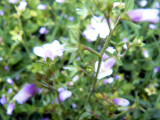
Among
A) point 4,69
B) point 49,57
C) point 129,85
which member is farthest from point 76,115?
point 4,69

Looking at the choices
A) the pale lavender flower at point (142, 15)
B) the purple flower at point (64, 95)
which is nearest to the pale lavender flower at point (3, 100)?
the purple flower at point (64, 95)

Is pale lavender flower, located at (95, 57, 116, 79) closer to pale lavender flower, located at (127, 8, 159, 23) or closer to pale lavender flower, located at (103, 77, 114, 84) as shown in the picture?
pale lavender flower, located at (127, 8, 159, 23)

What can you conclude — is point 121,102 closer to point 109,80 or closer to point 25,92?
point 109,80

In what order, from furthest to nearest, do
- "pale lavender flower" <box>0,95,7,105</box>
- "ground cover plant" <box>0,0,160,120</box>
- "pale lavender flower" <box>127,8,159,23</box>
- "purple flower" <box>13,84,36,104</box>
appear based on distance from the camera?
"pale lavender flower" <box>0,95,7,105</box> → "purple flower" <box>13,84,36,104</box> → "ground cover plant" <box>0,0,160,120</box> → "pale lavender flower" <box>127,8,159,23</box>

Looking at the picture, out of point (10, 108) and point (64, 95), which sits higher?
point (64, 95)

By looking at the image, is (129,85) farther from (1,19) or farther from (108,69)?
(1,19)

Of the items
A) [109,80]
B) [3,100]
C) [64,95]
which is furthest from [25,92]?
[109,80]

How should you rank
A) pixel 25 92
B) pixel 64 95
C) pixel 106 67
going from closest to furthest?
1. pixel 106 67
2. pixel 25 92
3. pixel 64 95

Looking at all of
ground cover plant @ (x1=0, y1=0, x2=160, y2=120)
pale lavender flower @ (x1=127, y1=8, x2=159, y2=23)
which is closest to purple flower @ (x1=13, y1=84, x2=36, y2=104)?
ground cover plant @ (x1=0, y1=0, x2=160, y2=120)

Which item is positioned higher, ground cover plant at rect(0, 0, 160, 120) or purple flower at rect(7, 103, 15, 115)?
ground cover plant at rect(0, 0, 160, 120)
